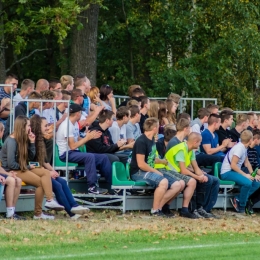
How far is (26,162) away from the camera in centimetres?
1719

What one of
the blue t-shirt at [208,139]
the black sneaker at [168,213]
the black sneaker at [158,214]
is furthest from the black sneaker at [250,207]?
the black sneaker at [158,214]

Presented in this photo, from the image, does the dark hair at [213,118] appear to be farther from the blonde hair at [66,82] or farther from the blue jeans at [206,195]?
the blonde hair at [66,82]

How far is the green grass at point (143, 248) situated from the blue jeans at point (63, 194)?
6.29ft

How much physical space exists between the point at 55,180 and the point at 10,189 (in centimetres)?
117

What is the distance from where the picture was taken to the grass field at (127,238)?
1355 cm

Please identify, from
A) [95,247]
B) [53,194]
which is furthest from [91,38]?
[95,247]

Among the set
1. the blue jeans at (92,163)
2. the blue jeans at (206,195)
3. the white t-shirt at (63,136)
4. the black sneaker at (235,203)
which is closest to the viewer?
the blue jeans at (92,163)

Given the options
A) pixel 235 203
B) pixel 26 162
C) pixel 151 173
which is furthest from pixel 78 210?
pixel 235 203

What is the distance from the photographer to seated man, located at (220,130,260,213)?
20875 mm

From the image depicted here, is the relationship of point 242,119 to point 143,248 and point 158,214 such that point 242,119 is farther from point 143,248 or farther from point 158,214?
point 143,248

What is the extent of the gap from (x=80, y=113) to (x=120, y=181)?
1.47 m

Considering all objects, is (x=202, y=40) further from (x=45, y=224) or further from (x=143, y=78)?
(x=45, y=224)

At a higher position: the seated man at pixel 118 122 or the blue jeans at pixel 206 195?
the seated man at pixel 118 122

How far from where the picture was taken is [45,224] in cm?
1648
